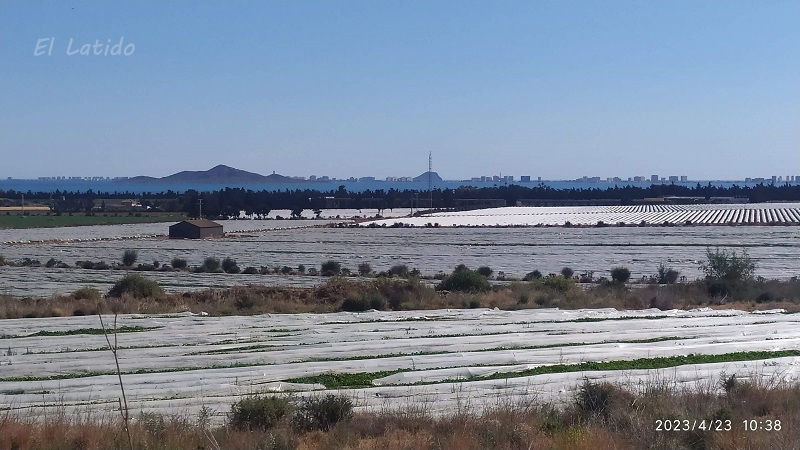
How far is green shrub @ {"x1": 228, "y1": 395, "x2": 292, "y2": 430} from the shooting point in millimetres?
7300

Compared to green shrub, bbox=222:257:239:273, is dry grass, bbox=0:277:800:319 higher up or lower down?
higher up

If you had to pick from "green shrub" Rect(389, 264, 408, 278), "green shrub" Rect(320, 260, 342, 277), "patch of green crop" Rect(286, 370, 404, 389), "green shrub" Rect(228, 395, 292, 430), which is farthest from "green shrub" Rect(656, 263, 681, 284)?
"green shrub" Rect(228, 395, 292, 430)

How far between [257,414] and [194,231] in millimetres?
50833

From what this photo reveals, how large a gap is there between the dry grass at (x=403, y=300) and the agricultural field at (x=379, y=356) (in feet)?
7.29

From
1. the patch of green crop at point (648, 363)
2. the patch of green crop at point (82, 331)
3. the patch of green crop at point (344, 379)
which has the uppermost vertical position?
the patch of green crop at point (648, 363)

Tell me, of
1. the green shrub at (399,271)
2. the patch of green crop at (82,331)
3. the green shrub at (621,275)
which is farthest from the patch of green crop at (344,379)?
the green shrub at (399,271)

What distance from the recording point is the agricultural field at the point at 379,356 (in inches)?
377

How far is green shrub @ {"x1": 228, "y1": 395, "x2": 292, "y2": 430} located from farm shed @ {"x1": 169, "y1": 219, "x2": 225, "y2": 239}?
164 ft

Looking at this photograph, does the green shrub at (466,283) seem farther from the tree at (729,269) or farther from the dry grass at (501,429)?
the dry grass at (501,429)

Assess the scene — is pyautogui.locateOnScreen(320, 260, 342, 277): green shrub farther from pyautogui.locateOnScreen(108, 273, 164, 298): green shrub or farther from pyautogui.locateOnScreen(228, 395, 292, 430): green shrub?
pyautogui.locateOnScreen(228, 395, 292, 430): green shrub

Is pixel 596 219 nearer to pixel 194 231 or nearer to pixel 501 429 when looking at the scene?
pixel 194 231

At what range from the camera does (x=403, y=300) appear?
21.6 m

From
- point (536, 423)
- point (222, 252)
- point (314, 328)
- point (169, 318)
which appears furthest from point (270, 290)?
point (222, 252)

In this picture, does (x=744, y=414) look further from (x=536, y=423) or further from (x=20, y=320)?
(x=20, y=320)
